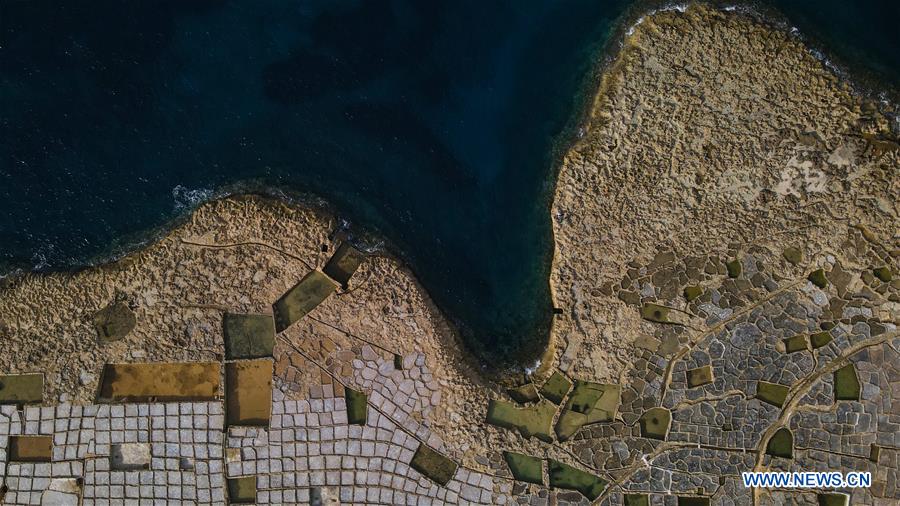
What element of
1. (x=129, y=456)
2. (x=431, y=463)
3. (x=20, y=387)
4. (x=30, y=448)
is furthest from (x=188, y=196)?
(x=431, y=463)

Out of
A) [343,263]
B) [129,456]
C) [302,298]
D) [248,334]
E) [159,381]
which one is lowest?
[129,456]

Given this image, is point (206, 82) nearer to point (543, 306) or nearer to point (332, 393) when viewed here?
point (332, 393)

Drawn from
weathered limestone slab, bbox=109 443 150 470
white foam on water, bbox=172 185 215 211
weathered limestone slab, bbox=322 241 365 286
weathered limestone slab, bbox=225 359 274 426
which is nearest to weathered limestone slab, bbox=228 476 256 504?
weathered limestone slab, bbox=225 359 274 426

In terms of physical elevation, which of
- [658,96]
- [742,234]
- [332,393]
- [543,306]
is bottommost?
[332,393]

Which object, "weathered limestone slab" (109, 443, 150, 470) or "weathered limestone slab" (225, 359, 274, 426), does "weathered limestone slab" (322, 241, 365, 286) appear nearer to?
"weathered limestone slab" (225, 359, 274, 426)

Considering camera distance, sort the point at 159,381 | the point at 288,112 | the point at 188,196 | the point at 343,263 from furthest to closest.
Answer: the point at 288,112, the point at 188,196, the point at 343,263, the point at 159,381

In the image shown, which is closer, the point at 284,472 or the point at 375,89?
the point at 284,472

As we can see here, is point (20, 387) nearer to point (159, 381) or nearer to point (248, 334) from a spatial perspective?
point (159, 381)

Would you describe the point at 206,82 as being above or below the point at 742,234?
above

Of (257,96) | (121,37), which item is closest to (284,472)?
(257,96)
